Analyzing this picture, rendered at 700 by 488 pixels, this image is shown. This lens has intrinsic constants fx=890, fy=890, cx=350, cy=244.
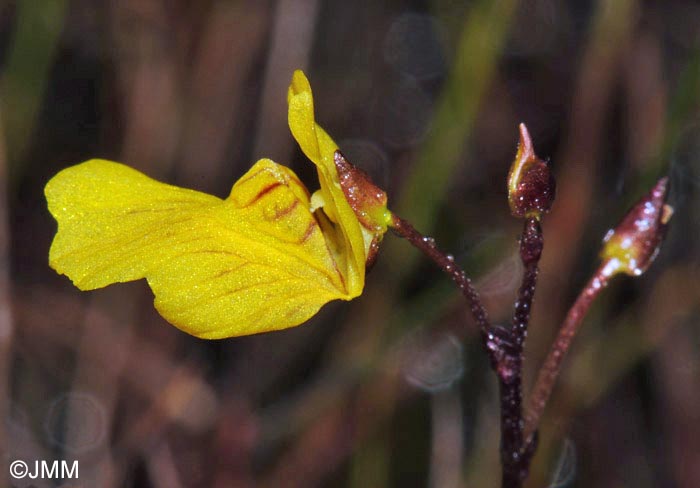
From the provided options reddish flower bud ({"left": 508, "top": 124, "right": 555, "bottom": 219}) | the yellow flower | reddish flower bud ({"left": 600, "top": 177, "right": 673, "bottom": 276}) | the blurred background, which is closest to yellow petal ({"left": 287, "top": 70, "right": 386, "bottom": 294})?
the yellow flower

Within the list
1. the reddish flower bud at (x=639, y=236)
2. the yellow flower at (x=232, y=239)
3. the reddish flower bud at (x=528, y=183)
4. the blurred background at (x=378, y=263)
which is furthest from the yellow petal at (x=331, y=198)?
the blurred background at (x=378, y=263)

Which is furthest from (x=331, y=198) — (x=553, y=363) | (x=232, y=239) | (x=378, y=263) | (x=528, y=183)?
(x=378, y=263)

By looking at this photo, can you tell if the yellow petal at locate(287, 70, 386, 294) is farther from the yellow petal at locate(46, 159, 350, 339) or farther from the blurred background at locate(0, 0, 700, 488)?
the blurred background at locate(0, 0, 700, 488)

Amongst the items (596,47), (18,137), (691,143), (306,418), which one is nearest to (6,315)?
→ (18,137)

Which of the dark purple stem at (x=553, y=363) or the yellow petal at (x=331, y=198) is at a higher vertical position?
the yellow petal at (x=331, y=198)

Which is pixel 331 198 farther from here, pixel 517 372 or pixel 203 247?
pixel 517 372

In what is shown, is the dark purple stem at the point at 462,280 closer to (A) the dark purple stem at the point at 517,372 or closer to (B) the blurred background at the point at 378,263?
(A) the dark purple stem at the point at 517,372
